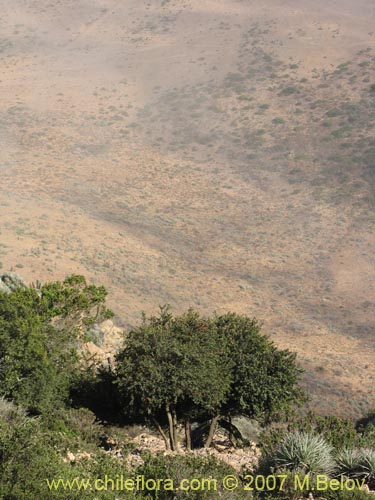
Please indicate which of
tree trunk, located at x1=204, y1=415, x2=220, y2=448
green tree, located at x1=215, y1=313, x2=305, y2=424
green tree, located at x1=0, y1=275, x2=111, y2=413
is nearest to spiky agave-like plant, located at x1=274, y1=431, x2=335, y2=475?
tree trunk, located at x1=204, y1=415, x2=220, y2=448

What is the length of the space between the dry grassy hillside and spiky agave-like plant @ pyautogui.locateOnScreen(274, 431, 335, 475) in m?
14.9

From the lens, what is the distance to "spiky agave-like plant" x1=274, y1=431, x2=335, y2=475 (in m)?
12.5

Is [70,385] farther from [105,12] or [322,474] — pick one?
[105,12]

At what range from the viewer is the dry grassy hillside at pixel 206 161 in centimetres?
3747

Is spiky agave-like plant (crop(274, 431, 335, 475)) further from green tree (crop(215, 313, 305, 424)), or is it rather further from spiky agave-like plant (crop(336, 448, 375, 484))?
green tree (crop(215, 313, 305, 424))

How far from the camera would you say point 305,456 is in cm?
1252

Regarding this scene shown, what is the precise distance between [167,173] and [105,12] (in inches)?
1822

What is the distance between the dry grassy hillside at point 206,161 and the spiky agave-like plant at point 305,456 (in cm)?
1486

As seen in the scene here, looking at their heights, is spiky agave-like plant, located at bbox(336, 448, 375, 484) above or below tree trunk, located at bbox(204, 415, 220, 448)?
above

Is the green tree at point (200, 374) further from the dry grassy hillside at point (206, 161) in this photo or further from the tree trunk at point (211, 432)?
the dry grassy hillside at point (206, 161)

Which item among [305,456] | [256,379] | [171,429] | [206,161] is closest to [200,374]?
[171,429]

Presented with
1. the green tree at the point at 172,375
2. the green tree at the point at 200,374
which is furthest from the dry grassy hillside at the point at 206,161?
the green tree at the point at 172,375

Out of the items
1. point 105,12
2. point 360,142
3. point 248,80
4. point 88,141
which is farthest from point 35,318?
point 105,12

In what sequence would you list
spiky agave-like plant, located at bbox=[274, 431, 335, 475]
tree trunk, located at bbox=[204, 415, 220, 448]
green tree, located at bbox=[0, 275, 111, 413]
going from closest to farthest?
spiky agave-like plant, located at bbox=[274, 431, 335, 475], green tree, located at bbox=[0, 275, 111, 413], tree trunk, located at bbox=[204, 415, 220, 448]
